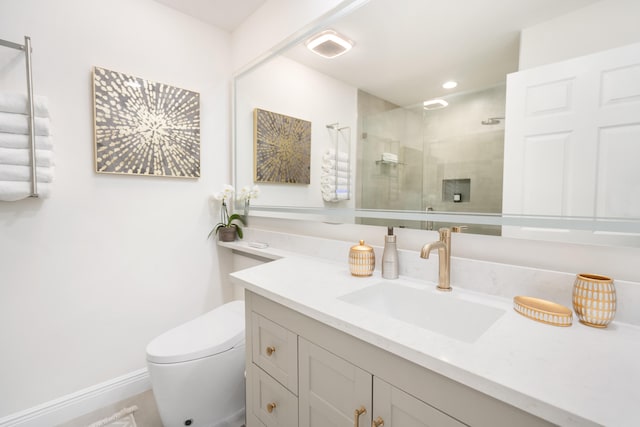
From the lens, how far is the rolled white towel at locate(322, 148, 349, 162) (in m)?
1.40

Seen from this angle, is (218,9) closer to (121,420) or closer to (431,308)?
(431,308)

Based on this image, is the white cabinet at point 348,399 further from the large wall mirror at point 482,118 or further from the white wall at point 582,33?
the white wall at point 582,33

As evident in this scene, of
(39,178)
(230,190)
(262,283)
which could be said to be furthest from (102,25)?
(262,283)

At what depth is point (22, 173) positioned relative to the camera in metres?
1.29

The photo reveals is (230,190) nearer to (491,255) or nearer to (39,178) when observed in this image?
(39,178)

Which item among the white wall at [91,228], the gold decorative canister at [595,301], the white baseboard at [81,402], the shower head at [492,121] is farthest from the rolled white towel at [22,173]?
the gold decorative canister at [595,301]

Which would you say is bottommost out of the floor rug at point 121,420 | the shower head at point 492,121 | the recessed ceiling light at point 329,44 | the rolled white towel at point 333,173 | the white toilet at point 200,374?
the floor rug at point 121,420

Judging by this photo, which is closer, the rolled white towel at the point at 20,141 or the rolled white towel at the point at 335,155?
the rolled white towel at the point at 20,141

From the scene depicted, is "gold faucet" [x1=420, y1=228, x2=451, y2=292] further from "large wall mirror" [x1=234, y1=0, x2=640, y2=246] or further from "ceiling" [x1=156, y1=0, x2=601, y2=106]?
"ceiling" [x1=156, y1=0, x2=601, y2=106]

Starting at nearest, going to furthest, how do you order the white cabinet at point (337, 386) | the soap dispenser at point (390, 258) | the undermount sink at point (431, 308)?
the white cabinet at point (337, 386)
the undermount sink at point (431, 308)
the soap dispenser at point (390, 258)

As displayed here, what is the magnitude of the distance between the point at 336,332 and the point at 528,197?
2.28 ft

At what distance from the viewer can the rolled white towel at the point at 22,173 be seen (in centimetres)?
125

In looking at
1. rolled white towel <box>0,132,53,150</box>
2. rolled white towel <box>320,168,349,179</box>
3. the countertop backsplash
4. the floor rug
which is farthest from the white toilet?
rolled white towel <box>0,132,53,150</box>

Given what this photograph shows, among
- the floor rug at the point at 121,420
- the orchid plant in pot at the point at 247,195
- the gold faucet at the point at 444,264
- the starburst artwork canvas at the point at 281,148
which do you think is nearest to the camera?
the gold faucet at the point at 444,264
